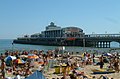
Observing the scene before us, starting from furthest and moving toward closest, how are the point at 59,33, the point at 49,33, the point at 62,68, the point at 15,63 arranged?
the point at 49,33, the point at 59,33, the point at 15,63, the point at 62,68

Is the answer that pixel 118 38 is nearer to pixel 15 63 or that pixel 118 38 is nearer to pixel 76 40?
pixel 76 40

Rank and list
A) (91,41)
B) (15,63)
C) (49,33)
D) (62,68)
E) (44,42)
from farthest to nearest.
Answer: (49,33) → (44,42) → (91,41) → (15,63) → (62,68)

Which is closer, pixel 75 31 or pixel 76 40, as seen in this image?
pixel 76 40

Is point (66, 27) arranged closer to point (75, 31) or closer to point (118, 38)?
point (75, 31)

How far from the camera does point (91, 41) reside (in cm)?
8712

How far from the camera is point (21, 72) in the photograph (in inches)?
811

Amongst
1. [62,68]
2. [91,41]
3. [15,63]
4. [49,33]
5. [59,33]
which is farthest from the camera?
[49,33]

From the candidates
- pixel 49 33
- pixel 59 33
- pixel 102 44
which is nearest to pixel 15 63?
pixel 102 44

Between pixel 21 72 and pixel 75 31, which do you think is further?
pixel 75 31

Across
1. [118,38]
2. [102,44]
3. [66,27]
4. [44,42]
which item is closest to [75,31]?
[66,27]

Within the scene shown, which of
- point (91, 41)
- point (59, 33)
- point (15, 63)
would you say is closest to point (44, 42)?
point (59, 33)

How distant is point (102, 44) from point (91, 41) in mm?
3494

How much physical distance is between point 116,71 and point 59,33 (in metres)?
89.1

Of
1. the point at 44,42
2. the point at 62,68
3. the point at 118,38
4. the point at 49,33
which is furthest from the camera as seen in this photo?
the point at 49,33
